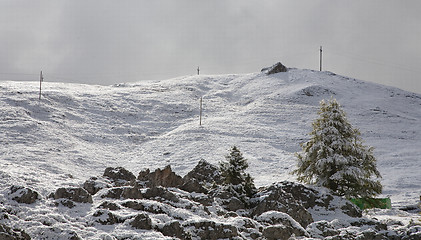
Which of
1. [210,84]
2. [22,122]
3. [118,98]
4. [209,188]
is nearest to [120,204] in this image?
[209,188]

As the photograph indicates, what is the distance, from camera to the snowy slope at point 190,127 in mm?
48944

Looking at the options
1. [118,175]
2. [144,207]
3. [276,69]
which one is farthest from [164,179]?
[276,69]

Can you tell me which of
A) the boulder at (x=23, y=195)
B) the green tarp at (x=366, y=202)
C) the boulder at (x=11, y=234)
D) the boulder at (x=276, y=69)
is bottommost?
the green tarp at (x=366, y=202)

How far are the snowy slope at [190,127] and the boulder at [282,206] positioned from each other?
897cm

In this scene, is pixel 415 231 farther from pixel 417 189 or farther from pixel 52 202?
pixel 417 189

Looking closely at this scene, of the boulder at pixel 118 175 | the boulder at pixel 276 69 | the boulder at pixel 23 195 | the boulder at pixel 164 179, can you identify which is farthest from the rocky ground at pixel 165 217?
the boulder at pixel 276 69

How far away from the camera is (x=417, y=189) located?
142ft

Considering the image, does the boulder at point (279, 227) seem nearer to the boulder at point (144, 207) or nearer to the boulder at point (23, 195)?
the boulder at point (144, 207)

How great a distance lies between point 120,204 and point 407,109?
85218 millimetres

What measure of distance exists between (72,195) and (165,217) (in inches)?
150

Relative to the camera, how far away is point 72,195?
1859 centimetres

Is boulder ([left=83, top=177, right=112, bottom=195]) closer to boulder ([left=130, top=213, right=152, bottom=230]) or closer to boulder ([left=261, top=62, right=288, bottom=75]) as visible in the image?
boulder ([left=130, top=213, right=152, bottom=230])

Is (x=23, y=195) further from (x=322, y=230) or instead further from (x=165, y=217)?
(x=322, y=230)

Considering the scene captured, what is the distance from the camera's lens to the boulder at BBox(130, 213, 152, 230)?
16797mm
